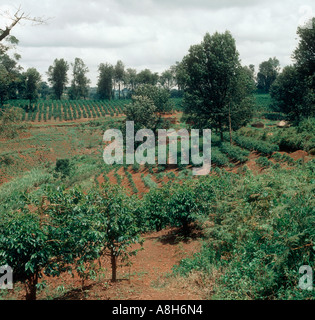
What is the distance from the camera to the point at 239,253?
709cm

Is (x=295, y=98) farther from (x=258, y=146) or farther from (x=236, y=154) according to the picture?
(x=236, y=154)

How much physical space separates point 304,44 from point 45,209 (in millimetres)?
28357

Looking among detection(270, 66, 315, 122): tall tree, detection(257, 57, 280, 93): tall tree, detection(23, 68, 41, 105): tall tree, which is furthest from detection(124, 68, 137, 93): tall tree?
detection(270, 66, 315, 122): tall tree

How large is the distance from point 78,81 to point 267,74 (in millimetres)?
56275

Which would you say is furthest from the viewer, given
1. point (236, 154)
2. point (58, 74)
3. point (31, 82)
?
point (58, 74)

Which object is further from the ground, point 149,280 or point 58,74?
point 58,74

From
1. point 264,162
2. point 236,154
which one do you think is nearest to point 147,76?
point 236,154

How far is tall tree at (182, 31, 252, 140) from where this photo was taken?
24891 mm

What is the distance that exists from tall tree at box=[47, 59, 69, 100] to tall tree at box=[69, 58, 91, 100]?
114 inches

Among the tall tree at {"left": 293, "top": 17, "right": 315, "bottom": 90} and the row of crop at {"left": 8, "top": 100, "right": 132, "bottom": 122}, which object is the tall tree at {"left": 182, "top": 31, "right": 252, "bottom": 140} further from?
the row of crop at {"left": 8, "top": 100, "right": 132, "bottom": 122}

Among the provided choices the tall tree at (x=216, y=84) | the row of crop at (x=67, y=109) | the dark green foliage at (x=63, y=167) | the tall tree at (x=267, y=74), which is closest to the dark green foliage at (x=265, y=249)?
the tall tree at (x=216, y=84)

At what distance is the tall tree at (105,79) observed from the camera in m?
75.9

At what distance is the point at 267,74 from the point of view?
8956 cm
